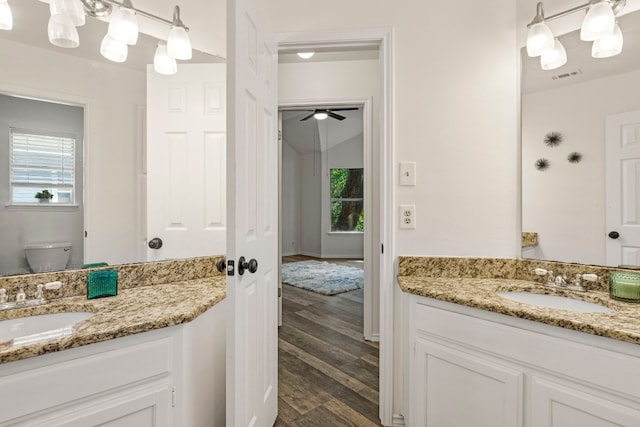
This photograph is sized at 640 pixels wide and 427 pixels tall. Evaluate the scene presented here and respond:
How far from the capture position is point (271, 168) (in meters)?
1.60

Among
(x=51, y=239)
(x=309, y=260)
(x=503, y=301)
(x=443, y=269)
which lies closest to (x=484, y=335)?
(x=503, y=301)

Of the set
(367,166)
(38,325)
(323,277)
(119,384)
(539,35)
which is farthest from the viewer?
(323,277)

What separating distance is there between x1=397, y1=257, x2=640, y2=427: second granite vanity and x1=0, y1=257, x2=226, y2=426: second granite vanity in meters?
0.95

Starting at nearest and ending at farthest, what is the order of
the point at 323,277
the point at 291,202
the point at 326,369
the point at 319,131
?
the point at 326,369, the point at 323,277, the point at 319,131, the point at 291,202

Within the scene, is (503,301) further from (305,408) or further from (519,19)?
(519,19)

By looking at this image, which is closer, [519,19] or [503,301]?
[503,301]

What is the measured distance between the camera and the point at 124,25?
1342 millimetres

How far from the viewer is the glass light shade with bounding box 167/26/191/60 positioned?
152 cm

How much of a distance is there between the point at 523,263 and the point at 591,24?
1156 millimetres

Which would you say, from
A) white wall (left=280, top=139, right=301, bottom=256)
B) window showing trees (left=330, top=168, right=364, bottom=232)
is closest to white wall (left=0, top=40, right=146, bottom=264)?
white wall (left=280, top=139, right=301, bottom=256)

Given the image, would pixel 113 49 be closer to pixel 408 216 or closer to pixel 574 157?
pixel 408 216

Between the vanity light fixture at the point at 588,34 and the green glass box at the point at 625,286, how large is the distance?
986 mm

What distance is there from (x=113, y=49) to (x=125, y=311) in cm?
113

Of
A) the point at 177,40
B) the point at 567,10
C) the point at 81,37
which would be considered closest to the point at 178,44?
the point at 177,40
